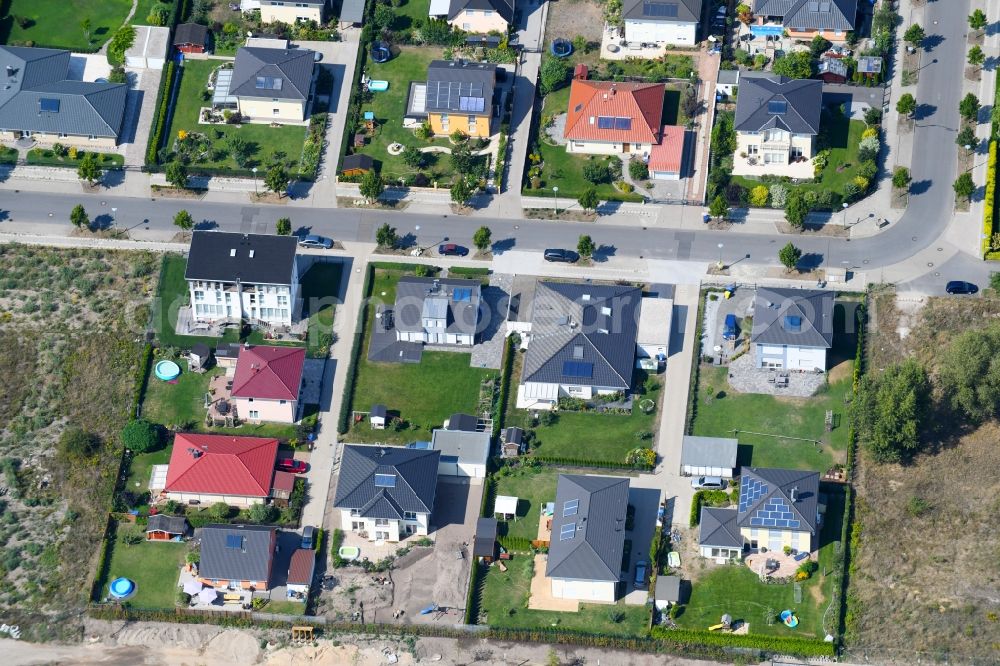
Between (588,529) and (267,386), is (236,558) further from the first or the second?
(588,529)

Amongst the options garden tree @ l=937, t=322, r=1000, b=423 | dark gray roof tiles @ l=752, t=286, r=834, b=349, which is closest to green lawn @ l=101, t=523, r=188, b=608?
dark gray roof tiles @ l=752, t=286, r=834, b=349

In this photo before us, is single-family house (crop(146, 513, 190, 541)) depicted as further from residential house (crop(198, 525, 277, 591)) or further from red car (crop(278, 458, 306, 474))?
red car (crop(278, 458, 306, 474))

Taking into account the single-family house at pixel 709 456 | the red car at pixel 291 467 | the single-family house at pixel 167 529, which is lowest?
the single-family house at pixel 167 529

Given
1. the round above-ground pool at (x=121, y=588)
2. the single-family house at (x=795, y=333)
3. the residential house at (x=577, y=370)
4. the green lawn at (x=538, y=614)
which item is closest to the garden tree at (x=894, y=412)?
the single-family house at (x=795, y=333)

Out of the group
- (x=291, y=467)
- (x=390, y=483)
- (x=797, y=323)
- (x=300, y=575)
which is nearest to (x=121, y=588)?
(x=300, y=575)

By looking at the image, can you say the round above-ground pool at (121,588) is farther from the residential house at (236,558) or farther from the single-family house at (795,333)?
the single-family house at (795,333)

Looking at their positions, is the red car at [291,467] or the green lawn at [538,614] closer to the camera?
the green lawn at [538,614]

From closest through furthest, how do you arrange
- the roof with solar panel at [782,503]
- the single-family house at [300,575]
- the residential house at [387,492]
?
the roof with solar panel at [782,503] → the single-family house at [300,575] → the residential house at [387,492]

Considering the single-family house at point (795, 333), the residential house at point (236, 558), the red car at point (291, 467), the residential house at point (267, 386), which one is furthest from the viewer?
the single-family house at point (795, 333)
